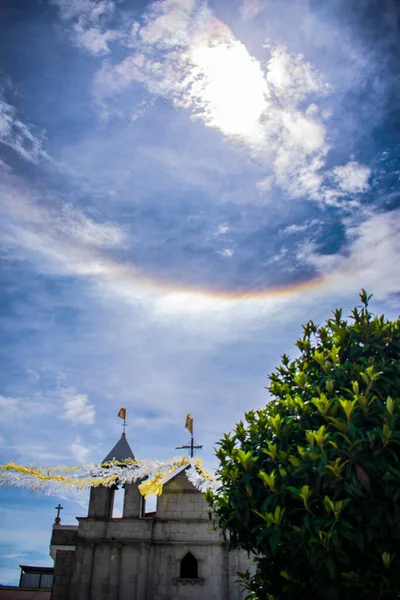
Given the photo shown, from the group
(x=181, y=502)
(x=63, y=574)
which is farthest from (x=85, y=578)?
(x=181, y=502)

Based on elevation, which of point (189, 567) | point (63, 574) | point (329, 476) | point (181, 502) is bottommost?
point (63, 574)

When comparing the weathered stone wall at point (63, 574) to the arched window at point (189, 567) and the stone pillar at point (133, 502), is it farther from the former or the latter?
the arched window at point (189, 567)

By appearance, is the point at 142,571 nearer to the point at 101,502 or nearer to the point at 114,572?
the point at 114,572

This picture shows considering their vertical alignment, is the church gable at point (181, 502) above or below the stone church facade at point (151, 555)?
above

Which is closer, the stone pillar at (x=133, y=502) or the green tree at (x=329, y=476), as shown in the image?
the green tree at (x=329, y=476)

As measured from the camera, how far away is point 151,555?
1902cm

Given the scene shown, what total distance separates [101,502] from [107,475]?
9.82 feet

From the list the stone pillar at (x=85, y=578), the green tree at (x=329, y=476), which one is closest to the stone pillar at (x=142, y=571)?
the stone pillar at (x=85, y=578)

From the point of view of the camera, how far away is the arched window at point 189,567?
18.7m

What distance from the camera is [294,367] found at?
12.2 m

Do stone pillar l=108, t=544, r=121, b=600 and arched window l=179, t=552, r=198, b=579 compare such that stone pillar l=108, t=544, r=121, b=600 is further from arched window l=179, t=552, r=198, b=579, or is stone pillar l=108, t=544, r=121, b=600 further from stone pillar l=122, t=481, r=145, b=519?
arched window l=179, t=552, r=198, b=579

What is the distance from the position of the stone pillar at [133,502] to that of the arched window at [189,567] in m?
2.52

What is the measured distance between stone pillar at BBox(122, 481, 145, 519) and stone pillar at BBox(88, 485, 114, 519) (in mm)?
788

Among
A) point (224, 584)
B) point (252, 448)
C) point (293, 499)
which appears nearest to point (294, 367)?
point (252, 448)
